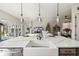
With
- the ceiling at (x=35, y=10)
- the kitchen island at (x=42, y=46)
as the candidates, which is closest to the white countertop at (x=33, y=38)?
the kitchen island at (x=42, y=46)

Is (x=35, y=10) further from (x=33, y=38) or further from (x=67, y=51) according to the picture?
(x=67, y=51)

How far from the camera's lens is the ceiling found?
87.6 inches

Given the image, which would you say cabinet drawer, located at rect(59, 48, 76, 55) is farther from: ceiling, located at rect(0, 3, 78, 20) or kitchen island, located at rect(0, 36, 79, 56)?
ceiling, located at rect(0, 3, 78, 20)

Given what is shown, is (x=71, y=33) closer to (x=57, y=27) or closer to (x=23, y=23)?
(x=57, y=27)

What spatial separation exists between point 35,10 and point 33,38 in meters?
0.45

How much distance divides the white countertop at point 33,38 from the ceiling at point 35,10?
338mm

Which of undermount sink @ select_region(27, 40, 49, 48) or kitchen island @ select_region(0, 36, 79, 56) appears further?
undermount sink @ select_region(27, 40, 49, 48)

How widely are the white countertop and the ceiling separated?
1.11 ft

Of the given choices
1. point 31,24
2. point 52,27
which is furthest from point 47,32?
point 31,24

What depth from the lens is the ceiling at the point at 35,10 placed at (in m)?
2.22

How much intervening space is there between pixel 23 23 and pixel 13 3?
1.13ft

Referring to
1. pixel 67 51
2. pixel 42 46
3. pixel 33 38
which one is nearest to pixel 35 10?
pixel 33 38

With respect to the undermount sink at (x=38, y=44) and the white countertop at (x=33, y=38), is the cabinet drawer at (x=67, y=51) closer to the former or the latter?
the white countertop at (x=33, y=38)

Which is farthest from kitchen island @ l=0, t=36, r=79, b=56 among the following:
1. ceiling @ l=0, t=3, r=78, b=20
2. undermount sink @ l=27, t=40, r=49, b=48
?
ceiling @ l=0, t=3, r=78, b=20
